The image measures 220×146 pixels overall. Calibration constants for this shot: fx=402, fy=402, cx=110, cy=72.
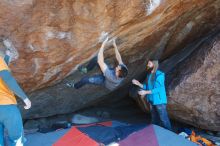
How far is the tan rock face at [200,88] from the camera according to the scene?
8.13m

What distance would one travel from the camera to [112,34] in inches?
290

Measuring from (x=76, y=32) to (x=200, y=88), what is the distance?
2898 millimetres

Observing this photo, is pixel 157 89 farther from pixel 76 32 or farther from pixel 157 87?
pixel 76 32

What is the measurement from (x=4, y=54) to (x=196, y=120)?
430 cm

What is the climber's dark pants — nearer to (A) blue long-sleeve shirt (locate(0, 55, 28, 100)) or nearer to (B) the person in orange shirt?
(B) the person in orange shirt

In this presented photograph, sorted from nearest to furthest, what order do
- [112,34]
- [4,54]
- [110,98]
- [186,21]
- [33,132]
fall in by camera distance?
1. [4,54]
2. [112,34]
3. [33,132]
4. [186,21]
5. [110,98]

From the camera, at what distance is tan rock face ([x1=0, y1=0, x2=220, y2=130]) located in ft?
22.0

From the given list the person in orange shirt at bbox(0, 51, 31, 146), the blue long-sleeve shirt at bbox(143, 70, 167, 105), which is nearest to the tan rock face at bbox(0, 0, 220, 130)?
the blue long-sleeve shirt at bbox(143, 70, 167, 105)

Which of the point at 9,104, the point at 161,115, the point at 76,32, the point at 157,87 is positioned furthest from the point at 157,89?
the point at 9,104

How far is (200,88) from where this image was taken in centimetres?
824

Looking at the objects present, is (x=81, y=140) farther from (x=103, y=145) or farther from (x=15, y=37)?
(x=15, y=37)

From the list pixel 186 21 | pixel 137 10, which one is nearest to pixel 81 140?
pixel 137 10

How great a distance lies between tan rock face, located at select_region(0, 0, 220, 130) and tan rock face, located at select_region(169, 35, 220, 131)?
0.75 meters

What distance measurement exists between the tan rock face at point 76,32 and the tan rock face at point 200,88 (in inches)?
29.4
